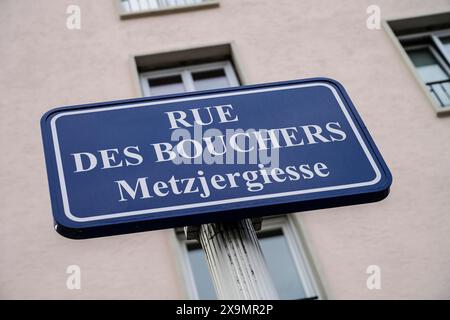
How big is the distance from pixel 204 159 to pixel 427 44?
5831mm

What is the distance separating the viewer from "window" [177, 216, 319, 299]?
4711 millimetres

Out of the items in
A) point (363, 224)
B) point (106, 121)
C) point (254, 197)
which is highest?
point (363, 224)

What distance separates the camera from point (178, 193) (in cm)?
181

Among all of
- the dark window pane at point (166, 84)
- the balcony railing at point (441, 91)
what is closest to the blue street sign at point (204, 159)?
the dark window pane at point (166, 84)

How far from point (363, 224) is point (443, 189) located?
2.85 ft

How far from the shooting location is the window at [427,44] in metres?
6.65

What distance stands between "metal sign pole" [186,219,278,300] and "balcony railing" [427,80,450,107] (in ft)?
15.9

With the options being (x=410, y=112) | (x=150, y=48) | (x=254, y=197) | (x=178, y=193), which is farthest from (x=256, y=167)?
(x=150, y=48)

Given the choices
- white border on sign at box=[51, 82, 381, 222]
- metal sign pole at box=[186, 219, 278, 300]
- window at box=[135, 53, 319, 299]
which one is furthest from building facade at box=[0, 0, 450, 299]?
white border on sign at box=[51, 82, 381, 222]

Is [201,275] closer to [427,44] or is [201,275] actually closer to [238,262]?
[238,262]

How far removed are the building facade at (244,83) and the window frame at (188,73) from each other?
0.06ft

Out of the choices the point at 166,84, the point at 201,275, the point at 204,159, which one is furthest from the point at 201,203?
the point at 166,84

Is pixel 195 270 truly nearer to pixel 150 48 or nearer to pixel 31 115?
pixel 31 115

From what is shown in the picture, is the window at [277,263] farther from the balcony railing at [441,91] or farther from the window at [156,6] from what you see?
the balcony railing at [441,91]
